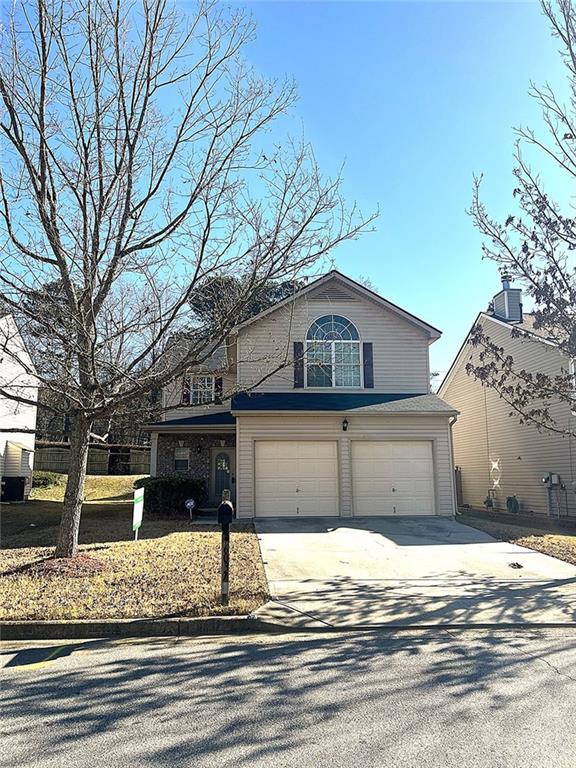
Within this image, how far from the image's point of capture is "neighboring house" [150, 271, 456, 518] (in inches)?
584

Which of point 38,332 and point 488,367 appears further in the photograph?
point 488,367

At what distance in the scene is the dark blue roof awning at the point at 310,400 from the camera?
14.8m

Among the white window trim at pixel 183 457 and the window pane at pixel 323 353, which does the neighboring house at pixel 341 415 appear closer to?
the window pane at pixel 323 353

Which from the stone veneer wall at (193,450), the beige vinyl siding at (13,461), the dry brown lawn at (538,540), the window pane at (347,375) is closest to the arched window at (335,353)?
the window pane at (347,375)

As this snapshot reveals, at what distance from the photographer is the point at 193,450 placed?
18797 mm

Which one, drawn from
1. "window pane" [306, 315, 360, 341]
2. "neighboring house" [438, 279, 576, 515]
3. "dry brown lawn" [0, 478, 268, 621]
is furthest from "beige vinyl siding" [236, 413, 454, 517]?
"neighboring house" [438, 279, 576, 515]

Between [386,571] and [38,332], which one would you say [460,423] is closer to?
[386,571]

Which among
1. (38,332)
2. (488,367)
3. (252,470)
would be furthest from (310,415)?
(38,332)

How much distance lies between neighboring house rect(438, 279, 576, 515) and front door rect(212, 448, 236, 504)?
9177 millimetres

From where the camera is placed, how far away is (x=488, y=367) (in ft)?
36.7

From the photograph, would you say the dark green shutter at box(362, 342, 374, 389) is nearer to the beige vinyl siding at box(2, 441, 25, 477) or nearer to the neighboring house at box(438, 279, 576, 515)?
the neighboring house at box(438, 279, 576, 515)

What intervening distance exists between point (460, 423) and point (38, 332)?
65.3 feet

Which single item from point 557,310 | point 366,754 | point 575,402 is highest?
point 557,310

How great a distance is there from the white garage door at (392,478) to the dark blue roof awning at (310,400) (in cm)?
116
